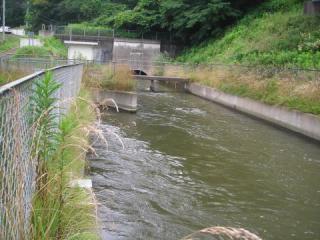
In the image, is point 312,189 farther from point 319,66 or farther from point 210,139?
point 319,66

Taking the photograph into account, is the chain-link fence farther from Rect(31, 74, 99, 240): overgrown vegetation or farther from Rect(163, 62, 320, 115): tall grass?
Rect(163, 62, 320, 115): tall grass

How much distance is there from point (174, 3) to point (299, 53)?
22729 mm

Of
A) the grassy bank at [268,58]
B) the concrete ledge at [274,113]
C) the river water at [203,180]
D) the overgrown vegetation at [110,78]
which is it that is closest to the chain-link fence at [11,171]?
the river water at [203,180]

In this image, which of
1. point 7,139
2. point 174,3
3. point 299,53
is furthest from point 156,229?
point 174,3

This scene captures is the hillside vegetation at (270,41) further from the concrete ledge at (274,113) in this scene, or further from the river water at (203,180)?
the river water at (203,180)

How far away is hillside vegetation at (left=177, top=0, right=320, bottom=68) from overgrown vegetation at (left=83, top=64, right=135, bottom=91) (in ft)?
29.3

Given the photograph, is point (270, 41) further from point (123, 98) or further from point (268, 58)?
point (123, 98)

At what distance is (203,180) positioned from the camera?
11.0 meters

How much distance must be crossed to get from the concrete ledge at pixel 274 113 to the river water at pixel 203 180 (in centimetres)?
58

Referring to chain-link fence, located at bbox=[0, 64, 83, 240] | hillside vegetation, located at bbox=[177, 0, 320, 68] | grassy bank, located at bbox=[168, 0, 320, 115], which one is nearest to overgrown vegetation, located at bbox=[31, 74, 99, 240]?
chain-link fence, located at bbox=[0, 64, 83, 240]

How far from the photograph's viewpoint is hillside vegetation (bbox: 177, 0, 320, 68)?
2703cm

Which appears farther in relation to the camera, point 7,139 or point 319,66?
point 319,66

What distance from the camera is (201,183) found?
10727mm

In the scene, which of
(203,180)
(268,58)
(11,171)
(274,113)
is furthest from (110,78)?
(11,171)
